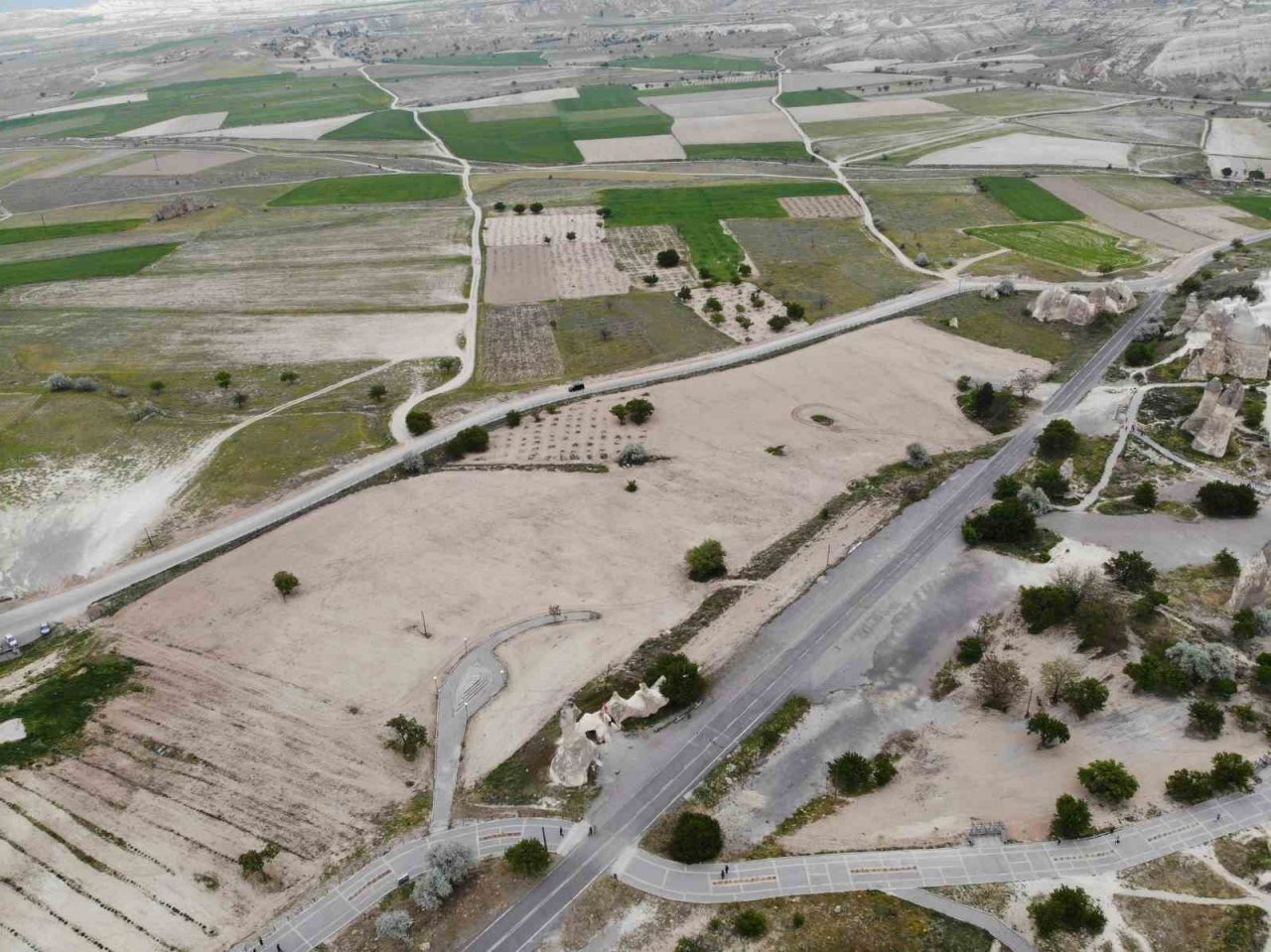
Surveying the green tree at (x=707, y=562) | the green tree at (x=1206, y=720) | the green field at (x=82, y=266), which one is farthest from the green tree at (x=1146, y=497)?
the green field at (x=82, y=266)

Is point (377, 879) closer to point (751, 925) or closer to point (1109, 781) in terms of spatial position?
point (751, 925)

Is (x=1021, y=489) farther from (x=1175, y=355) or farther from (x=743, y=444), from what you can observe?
(x=1175, y=355)

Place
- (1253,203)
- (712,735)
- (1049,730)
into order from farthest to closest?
(1253,203)
(712,735)
(1049,730)

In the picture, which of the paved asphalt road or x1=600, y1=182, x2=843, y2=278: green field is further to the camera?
x1=600, y1=182, x2=843, y2=278: green field

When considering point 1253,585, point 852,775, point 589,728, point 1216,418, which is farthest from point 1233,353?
point 589,728

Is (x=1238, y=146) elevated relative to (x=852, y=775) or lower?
elevated

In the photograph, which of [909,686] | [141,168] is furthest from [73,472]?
[141,168]

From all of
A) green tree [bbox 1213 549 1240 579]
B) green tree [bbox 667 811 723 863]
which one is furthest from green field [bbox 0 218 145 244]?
green tree [bbox 1213 549 1240 579]

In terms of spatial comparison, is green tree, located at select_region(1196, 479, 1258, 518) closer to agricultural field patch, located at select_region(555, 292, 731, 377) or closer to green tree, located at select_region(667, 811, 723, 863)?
green tree, located at select_region(667, 811, 723, 863)
